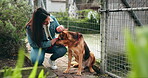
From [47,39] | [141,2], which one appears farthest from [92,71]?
[141,2]

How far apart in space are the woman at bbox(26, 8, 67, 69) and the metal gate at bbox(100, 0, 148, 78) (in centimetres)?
86

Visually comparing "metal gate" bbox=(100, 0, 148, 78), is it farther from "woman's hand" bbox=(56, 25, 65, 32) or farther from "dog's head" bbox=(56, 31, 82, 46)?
"woman's hand" bbox=(56, 25, 65, 32)

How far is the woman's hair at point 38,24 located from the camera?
11.0 feet

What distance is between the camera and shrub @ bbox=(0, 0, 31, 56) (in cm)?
403

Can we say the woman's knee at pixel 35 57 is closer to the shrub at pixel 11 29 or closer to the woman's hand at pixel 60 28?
the woman's hand at pixel 60 28

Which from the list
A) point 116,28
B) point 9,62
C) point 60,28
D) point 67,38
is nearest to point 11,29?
point 9,62

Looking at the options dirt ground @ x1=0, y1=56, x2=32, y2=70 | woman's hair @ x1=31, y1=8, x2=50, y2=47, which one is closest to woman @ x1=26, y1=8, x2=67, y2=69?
woman's hair @ x1=31, y1=8, x2=50, y2=47

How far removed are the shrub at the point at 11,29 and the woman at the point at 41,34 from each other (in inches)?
26.2

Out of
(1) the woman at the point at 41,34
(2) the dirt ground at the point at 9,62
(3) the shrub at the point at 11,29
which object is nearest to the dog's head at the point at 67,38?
(1) the woman at the point at 41,34

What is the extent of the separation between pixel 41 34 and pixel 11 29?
0.82 meters

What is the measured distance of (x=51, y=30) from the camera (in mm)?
3842

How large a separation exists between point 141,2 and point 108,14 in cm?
74

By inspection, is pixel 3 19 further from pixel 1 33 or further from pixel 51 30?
pixel 51 30

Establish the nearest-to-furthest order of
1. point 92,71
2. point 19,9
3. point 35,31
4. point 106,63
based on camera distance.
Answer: point 35,31 → point 106,63 → point 92,71 → point 19,9
